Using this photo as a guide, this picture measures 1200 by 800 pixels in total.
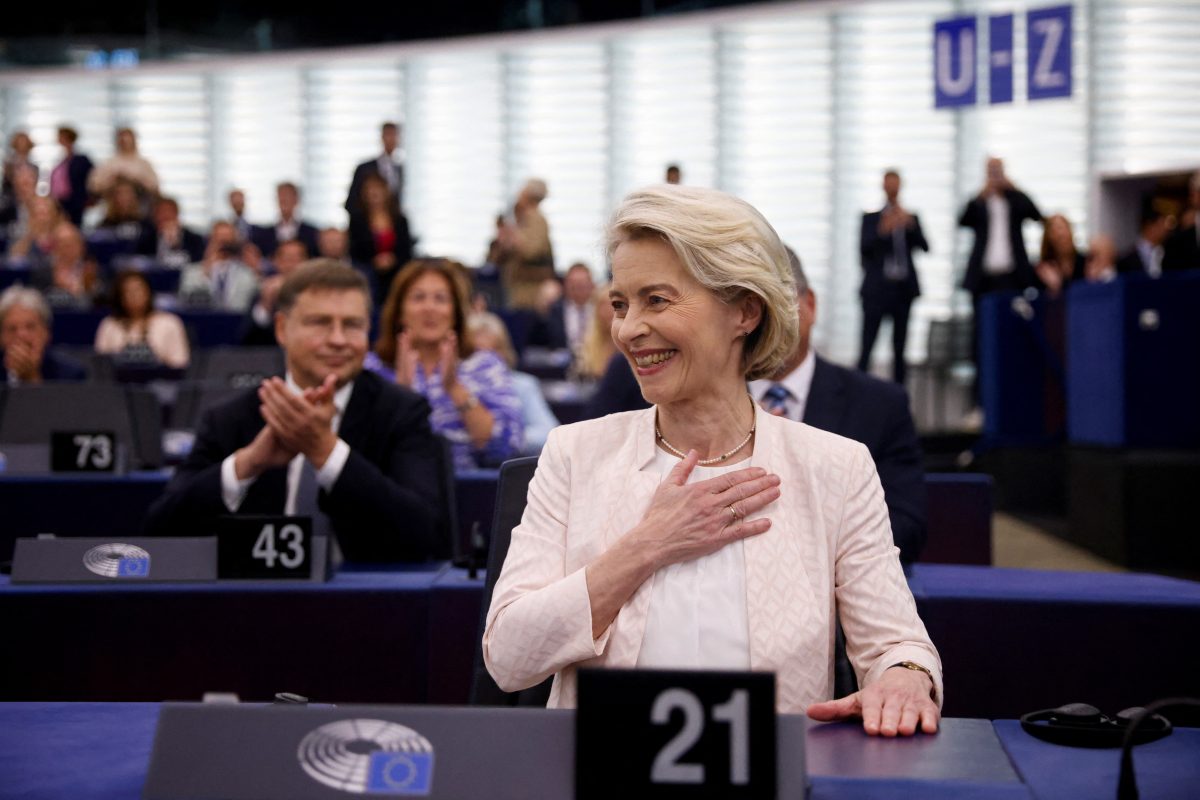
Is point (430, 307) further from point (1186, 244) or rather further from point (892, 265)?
point (892, 265)

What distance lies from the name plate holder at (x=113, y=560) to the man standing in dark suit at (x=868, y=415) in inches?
48.8

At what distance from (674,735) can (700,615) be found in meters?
0.57

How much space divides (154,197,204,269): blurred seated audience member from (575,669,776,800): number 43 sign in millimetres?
10653

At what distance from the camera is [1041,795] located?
1.24 metres

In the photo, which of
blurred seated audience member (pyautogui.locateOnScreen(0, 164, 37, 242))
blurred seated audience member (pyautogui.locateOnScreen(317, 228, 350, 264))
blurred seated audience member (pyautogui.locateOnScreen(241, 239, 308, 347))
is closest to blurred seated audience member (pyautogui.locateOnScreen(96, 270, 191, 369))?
blurred seated audience member (pyautogui.locateOnScreen(241, 239, 308, 347))

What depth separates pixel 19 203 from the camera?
40.5ft

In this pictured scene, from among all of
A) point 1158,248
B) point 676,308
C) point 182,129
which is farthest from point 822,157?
point 676,308

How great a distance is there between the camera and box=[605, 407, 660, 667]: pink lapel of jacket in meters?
1.67

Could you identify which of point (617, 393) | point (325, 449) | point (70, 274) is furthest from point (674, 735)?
point (70, 274)

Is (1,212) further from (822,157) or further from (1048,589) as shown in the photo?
(1048,589)

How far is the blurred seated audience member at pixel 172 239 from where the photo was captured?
1123 centimetres

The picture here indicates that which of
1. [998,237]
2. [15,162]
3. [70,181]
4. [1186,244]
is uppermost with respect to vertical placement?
[15,162]

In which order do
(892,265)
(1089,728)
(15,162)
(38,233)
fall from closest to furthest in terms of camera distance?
(1089,728) → (892,265) → (38,233) → (15,162)

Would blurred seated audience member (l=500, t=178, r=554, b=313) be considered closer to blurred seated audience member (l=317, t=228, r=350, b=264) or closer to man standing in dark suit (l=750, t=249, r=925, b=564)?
blurred seated audience member (l=317, t=228, r=350, b=264)
